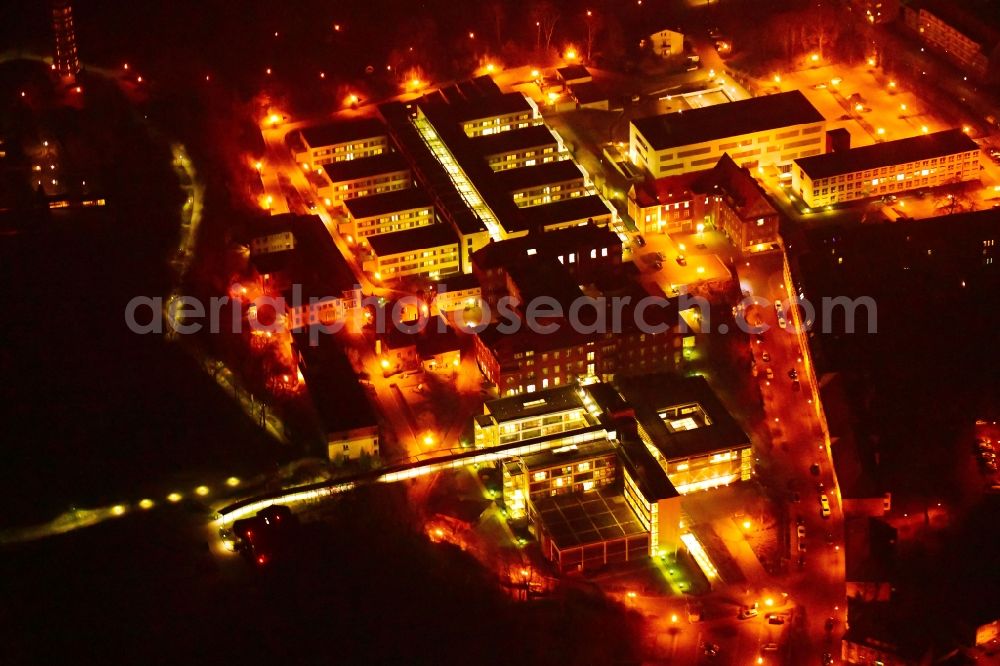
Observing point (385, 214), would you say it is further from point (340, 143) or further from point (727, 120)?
point (727, 120)

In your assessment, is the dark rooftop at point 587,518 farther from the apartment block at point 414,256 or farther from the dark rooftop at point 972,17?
the dark rooftop at point 972,17

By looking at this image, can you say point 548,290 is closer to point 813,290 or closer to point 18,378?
point 813,290

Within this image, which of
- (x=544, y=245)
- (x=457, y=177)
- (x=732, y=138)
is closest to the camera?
(x=544, y=245)

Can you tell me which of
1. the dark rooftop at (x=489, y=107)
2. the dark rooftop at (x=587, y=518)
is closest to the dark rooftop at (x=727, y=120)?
the dark rooftop at (x=489, y=107)

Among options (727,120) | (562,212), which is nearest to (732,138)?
(727,120)

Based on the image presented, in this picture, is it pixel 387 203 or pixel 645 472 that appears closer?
pixel 645 472
